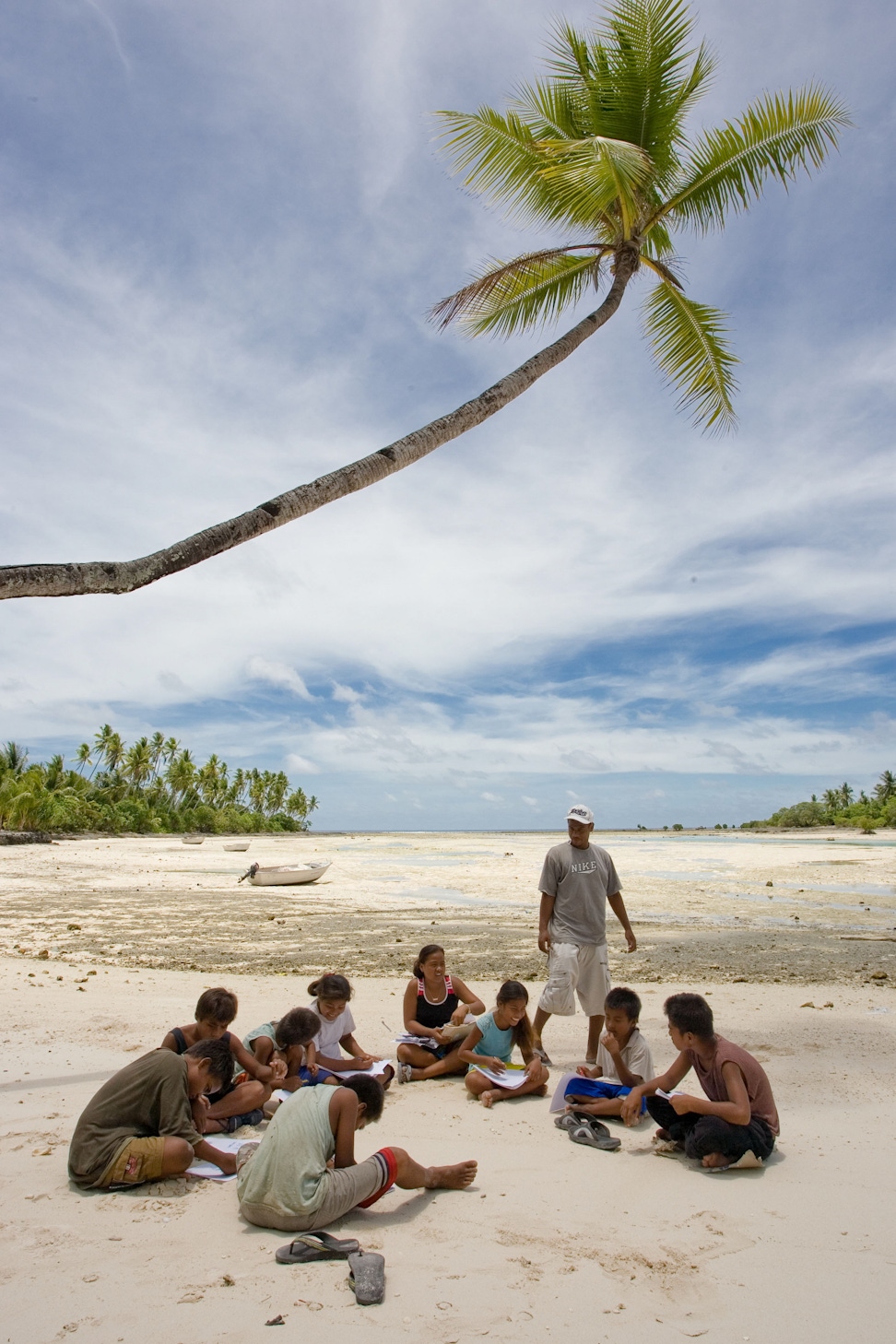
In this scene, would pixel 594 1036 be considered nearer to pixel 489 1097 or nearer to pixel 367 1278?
pixel 489 1097

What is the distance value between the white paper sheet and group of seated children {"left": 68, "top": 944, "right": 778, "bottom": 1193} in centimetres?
5

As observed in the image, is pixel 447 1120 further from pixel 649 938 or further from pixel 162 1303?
pixel 649 938

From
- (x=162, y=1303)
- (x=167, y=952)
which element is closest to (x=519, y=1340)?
(x=162, y=1303)

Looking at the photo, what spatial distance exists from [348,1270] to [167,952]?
30.6 ft

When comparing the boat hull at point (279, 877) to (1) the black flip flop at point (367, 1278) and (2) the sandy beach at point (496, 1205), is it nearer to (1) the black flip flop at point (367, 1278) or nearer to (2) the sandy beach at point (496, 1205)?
(2) the sandy beach at point (496, 1205)

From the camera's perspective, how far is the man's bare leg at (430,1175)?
398 cm

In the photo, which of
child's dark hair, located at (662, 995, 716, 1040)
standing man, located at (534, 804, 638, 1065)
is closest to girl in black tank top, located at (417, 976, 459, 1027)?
standing man, located at (534, 804, 638, 1065)

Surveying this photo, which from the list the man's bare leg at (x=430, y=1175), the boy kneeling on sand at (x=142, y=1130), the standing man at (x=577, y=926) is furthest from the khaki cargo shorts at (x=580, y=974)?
the boy kneeling on sand at (x=142, y=1130)

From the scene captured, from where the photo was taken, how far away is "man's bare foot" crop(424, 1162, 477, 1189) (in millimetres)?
→ 4137

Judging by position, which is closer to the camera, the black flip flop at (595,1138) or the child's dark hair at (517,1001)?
the black flip flop at (595,1138)

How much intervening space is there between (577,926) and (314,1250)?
133 inches

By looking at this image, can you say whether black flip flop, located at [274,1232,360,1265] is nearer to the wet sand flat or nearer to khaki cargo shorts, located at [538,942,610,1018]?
khaki cargo shorts, located at [538,942,610,1018]

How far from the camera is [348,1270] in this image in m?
3.36

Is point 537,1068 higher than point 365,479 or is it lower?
lower
